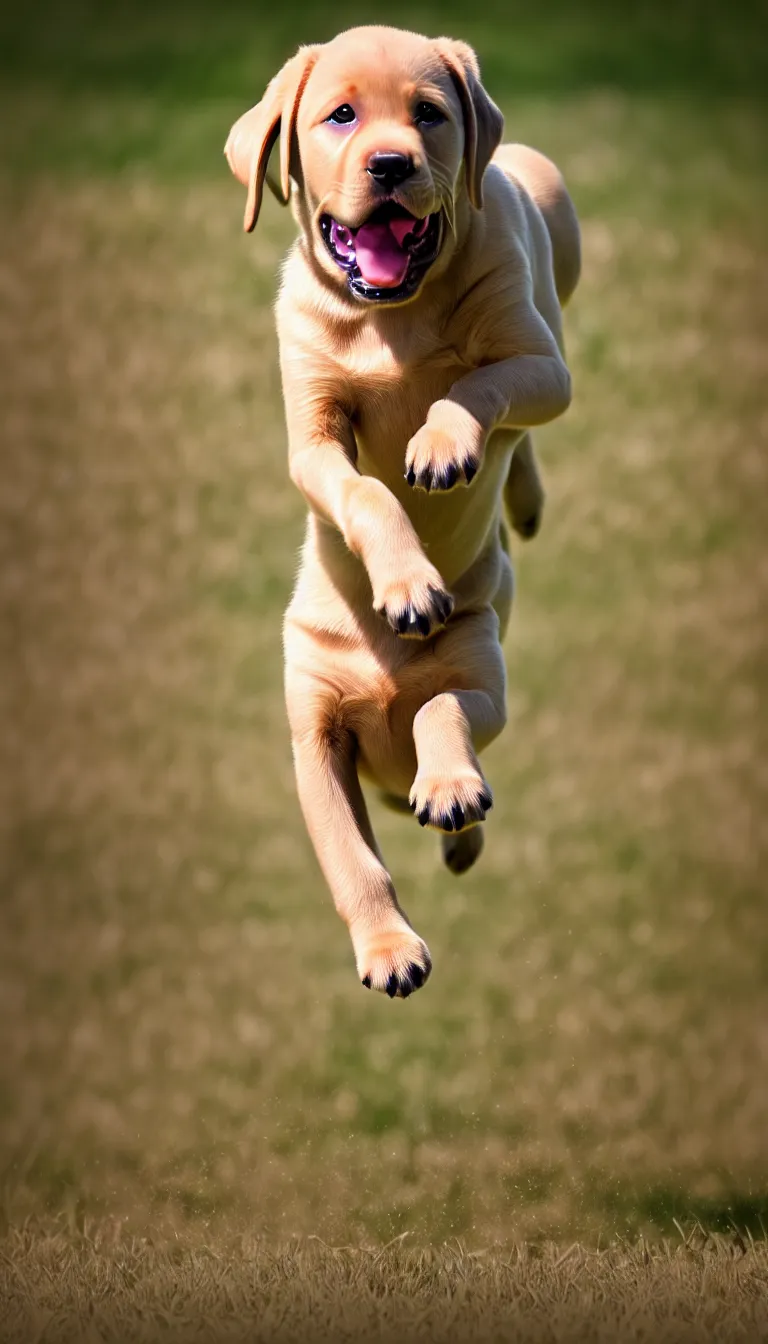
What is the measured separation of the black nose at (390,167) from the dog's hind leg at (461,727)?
1.25m

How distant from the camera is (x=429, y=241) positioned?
4.55 meters

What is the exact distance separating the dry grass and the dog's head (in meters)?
2.59

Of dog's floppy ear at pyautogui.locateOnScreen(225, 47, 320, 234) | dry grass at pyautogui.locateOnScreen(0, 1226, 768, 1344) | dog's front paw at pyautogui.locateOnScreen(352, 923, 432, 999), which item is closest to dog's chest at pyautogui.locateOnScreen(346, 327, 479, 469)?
dog's floppy ear at pyautogui.locateOnScreen(225, 47, 320, 234)

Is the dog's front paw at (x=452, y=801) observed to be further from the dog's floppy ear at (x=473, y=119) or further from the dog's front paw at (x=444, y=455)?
the dog's floppy ear at (x=473, y=119)

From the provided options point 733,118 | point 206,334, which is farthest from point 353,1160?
point 733,118

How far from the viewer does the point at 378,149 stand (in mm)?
4375

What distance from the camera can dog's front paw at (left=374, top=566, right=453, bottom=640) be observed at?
434 centimetres

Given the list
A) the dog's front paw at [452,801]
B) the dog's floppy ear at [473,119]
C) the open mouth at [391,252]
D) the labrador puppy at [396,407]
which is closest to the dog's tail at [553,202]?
the labrador puppy at [396,407]

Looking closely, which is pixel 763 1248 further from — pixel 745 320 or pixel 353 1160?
pixel 745 320

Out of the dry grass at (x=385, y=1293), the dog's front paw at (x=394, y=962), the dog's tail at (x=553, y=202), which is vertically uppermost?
the dog's tail at (x=553, y=202)

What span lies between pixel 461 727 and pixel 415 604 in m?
0.50

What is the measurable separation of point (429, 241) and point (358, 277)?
0.18 m

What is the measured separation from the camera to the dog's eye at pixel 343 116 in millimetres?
4586

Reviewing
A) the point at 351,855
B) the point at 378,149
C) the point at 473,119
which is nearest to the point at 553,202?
the point at 473,119
